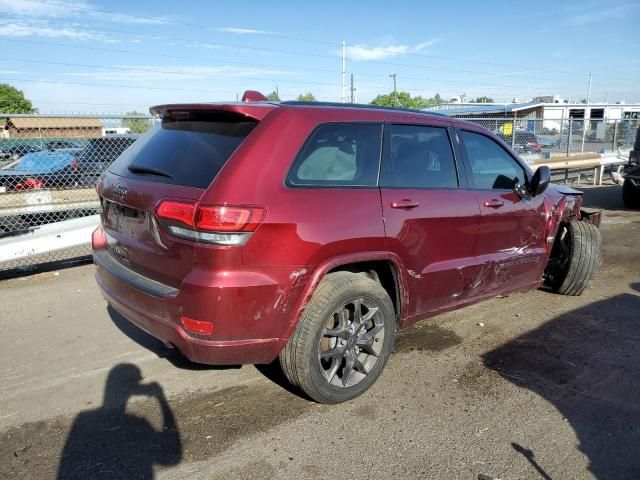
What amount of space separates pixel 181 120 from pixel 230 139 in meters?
0.59

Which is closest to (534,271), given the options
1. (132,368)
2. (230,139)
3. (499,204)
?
(499,204)

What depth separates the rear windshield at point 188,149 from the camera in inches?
113

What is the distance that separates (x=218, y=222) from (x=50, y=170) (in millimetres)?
5483

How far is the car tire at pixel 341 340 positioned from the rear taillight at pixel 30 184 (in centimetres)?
531

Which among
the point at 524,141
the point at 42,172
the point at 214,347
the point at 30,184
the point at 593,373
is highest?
the point at 524,141

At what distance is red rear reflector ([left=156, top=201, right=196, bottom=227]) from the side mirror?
9.80 feet

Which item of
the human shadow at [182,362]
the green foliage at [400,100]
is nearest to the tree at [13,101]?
the green foliage at [400,100]

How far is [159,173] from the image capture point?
3.05 m

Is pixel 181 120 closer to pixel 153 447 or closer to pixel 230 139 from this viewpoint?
pixel 230 139

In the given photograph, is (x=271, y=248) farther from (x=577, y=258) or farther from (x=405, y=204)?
(x=577, y=258)

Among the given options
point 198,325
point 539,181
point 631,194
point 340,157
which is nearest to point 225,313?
point 198,325

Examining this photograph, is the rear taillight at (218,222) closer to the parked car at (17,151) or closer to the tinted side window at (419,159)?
the tinted side window at (419,159)

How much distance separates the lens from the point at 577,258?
5117 millimetres

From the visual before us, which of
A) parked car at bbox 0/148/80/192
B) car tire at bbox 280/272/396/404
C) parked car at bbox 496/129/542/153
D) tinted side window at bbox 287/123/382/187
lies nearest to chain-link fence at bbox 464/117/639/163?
parked car at bbox 496/129/542/153
